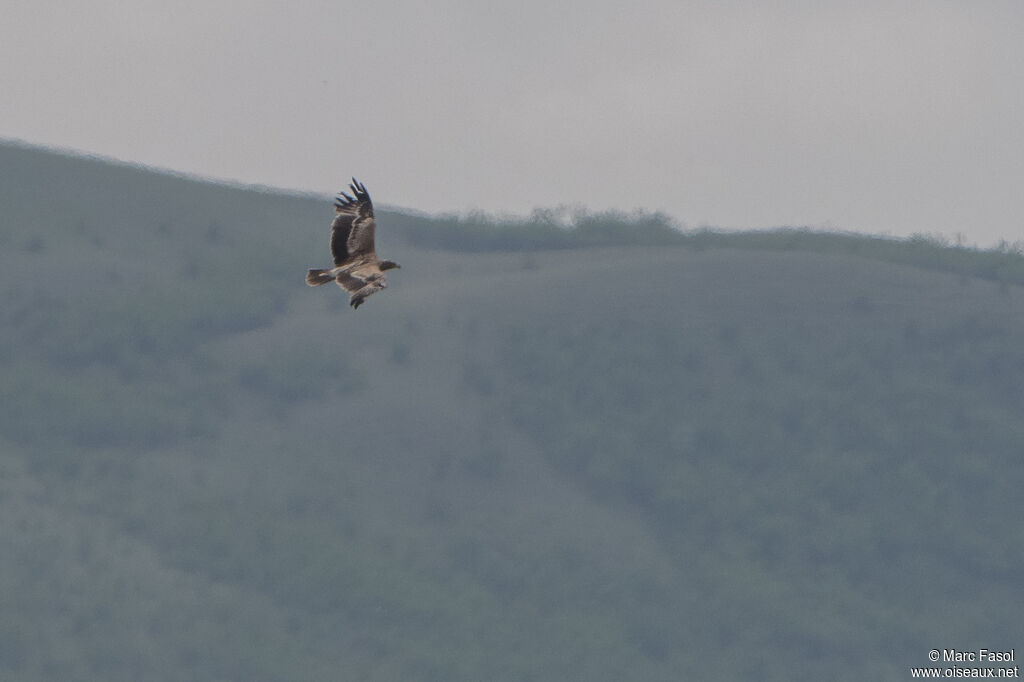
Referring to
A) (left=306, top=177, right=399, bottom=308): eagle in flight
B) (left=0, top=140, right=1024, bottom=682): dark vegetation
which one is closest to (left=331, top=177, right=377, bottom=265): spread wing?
(left=306, top=177, right=399, bottom=308): eagle in flight

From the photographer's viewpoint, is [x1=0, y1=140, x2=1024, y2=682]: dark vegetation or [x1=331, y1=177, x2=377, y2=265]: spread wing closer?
[x1=331, y1=177, x2=377, y2=265]: spread wing

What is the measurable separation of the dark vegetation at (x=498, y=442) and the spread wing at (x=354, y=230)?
77.1 meters

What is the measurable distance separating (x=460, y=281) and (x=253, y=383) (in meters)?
14.2

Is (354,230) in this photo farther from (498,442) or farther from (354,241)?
(498,442)

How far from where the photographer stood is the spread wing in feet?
101

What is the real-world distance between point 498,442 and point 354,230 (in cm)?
9706

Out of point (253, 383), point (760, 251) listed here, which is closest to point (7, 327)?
point (253, 383)

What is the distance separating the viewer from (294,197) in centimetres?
13400

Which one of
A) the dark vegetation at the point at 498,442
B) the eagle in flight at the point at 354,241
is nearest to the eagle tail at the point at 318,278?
the eagle in flight at the point at 354,241

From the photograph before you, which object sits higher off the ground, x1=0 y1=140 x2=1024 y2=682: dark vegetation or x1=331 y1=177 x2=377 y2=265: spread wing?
x1=331 y1=177 x2=377 y2=265: spread wing

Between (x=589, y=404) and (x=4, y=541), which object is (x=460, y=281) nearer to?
(x=589, y=404)

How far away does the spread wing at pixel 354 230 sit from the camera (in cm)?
3091

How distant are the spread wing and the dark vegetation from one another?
253 feet

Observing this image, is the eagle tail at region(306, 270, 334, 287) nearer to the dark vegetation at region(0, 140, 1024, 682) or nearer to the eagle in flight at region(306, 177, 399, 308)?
the eagle in flight at region(306, 177, 399, 308)
